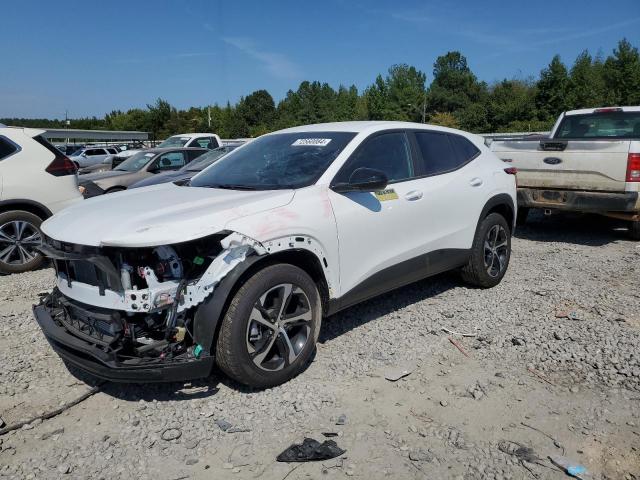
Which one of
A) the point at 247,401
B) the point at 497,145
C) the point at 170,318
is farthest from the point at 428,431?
the point at 497,145

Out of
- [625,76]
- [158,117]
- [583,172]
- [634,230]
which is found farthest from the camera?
[158,117]

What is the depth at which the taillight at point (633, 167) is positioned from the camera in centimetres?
706

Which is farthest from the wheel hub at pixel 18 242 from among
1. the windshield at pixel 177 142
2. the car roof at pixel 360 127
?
the windshield at pixel 177 142

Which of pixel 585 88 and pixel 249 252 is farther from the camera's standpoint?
pixel 585 88

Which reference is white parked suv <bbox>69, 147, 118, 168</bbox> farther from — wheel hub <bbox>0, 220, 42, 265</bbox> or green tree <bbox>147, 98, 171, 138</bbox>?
green tree <bbox>147, 98, 171, 138</bbox>

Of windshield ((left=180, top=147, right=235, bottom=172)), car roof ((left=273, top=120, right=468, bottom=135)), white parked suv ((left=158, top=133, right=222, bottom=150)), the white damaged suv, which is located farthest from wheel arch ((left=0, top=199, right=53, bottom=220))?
white parked suv ((left=158, top=133, right=222, bottom=150))

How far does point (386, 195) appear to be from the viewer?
4.28 metres

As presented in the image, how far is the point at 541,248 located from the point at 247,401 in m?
5.69

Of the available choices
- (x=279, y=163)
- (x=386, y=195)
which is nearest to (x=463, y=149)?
(x=386, y=195)

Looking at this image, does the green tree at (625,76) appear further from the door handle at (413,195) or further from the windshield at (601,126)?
the door handle at (413,195)

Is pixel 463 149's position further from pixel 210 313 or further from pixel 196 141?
pixel 196 141

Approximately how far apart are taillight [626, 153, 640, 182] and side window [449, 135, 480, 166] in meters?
2.83

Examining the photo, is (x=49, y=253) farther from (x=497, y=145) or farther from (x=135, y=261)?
(x=497, y=145)

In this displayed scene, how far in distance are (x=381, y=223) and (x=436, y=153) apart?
50.5 inches
